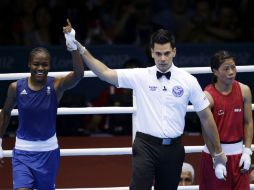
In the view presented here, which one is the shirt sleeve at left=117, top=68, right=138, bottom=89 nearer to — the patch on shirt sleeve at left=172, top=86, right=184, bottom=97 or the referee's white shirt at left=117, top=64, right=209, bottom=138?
the referee's white shirt at left=117, top=64, right=209, bottom=138

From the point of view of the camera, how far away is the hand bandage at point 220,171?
679 cm

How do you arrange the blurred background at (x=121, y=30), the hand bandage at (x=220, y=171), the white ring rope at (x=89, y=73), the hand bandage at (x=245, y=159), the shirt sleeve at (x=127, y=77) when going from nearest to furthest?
1. the shirt sleeve at (x=127, y=77)
2. the hand bandage at (x=220, y=171)
3. the hand bandage at (x=245, y=159)
4. the white ring rope at (x=89, y=73)
5. the blurred background at (x=121, y=30)

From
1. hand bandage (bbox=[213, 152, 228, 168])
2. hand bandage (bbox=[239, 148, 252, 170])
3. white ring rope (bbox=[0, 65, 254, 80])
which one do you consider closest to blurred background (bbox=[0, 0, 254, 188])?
white ring rope (bbox=[0, 65, 254, 80])

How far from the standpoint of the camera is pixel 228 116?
697cm

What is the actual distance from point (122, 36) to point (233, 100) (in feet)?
17.5

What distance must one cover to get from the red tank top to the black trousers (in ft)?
1.61

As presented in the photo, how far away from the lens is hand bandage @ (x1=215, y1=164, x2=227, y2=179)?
6.79m

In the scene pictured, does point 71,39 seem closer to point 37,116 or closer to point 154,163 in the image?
point 37,116

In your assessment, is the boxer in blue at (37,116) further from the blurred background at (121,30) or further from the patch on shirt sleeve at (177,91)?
the blurred background at (121,30)

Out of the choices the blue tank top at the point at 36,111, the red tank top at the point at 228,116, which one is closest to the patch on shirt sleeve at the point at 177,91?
the red tank top at the point at 228,116

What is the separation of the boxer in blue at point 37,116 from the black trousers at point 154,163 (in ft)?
2.48

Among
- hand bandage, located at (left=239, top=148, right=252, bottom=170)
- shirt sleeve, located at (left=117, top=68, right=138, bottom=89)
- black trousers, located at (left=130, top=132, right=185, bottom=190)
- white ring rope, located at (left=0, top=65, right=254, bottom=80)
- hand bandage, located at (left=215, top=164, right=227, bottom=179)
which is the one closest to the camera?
black trousers, located at (left=130, top=132, right=185, bottom=190)

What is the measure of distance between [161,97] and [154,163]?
19.4 inches

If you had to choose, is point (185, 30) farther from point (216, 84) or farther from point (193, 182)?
point (216, 84)
